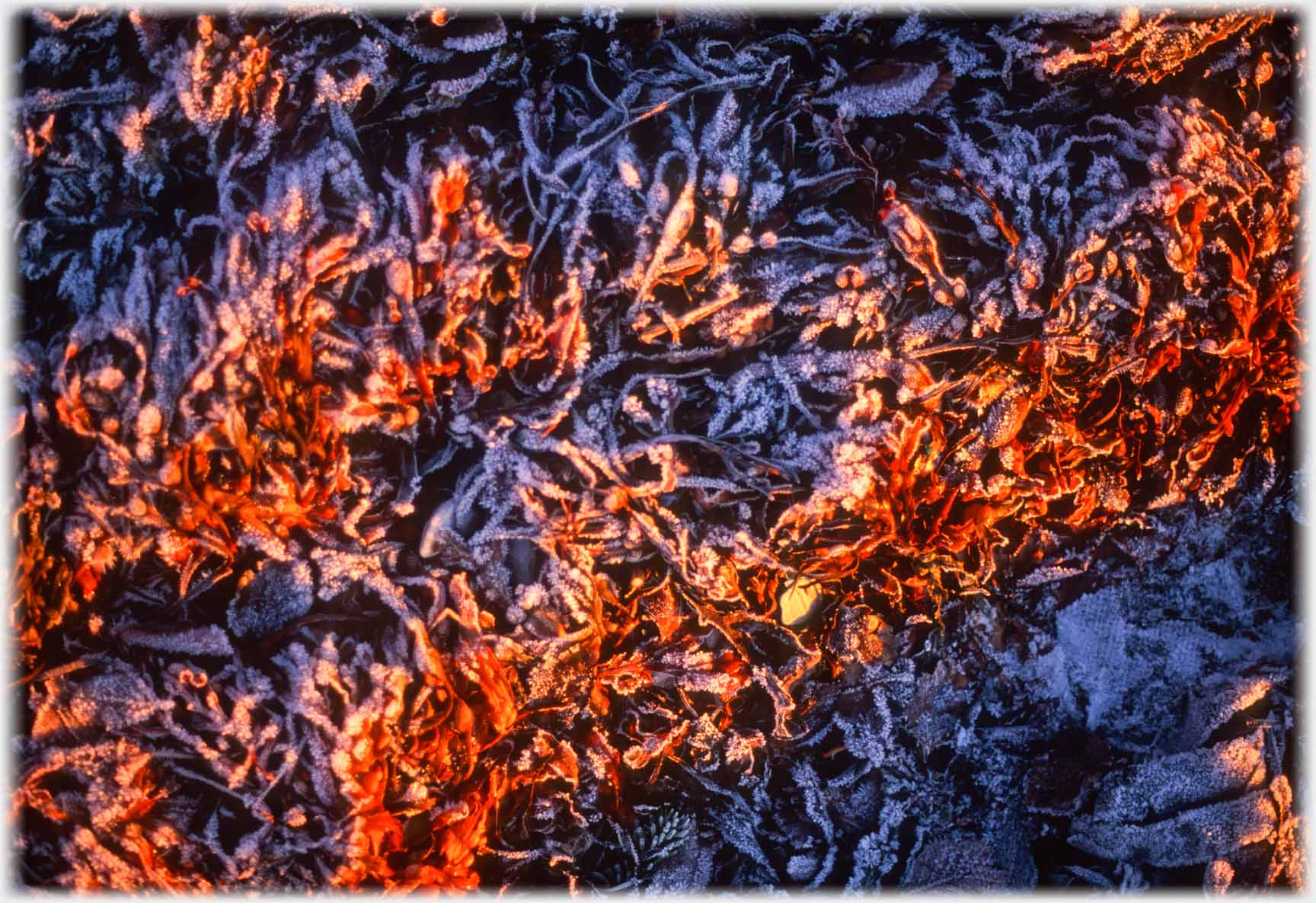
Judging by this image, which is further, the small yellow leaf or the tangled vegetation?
the small yellow leaf

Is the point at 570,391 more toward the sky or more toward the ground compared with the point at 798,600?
more toward the sky

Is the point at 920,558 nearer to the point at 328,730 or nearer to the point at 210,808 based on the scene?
the point at 328,730

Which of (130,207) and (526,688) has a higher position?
(130,207)

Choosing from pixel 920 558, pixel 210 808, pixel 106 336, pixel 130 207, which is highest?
pixel 130 207

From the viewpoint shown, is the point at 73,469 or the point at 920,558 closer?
the point at 73,469

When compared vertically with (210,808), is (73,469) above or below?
above

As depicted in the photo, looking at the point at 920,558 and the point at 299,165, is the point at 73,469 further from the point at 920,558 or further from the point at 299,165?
the point at 920,558

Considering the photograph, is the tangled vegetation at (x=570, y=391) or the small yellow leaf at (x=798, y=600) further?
the small yellow leaf at (x=798, y=600)

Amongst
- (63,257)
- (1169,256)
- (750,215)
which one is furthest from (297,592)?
(1169,256)

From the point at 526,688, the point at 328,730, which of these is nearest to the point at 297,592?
the point at 328,730
